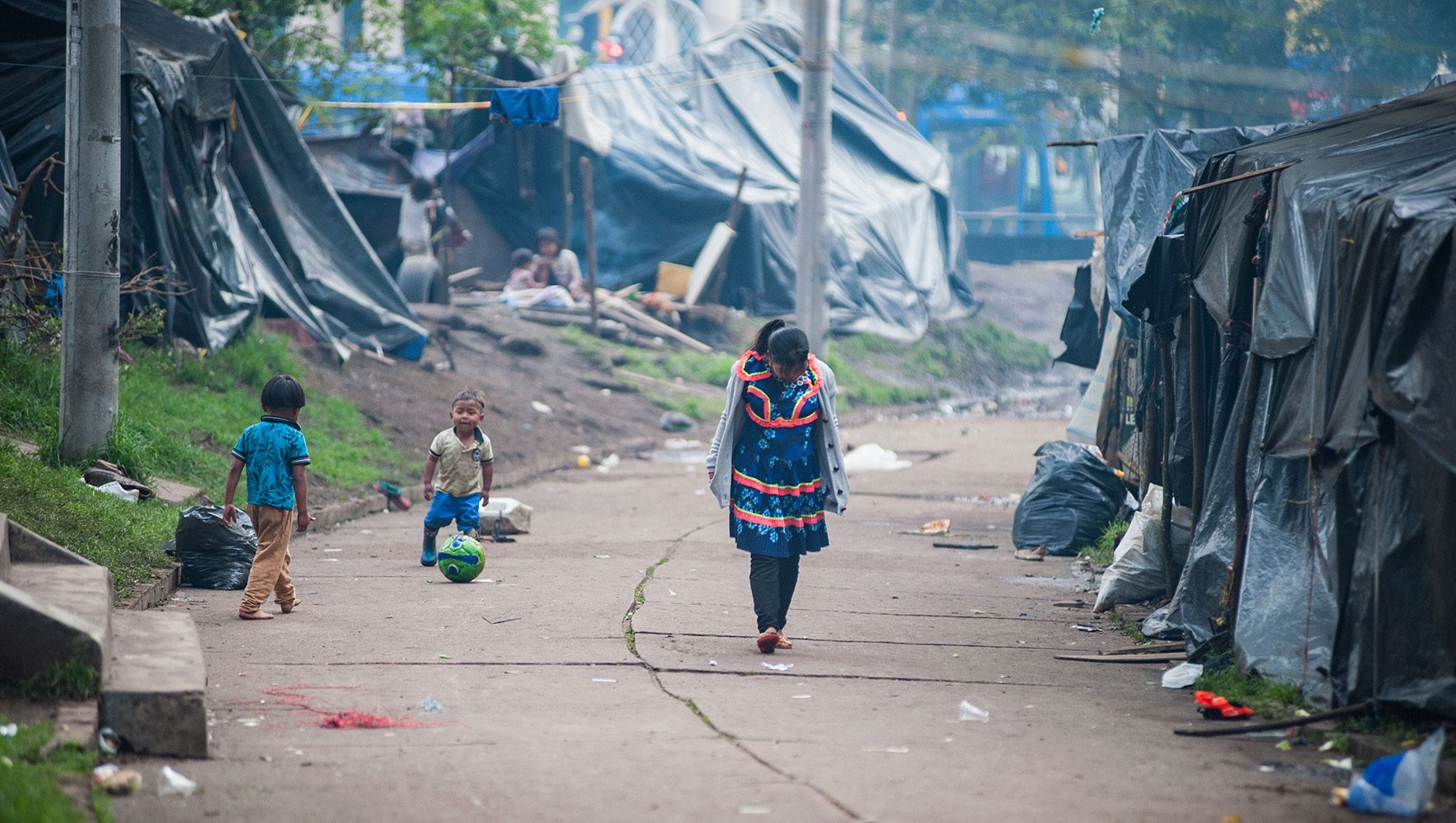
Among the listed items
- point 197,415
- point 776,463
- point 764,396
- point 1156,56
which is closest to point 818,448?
point 776,463

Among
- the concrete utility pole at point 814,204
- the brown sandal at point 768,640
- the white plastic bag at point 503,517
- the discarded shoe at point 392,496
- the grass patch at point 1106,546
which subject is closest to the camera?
the brown sandal at point 768,640

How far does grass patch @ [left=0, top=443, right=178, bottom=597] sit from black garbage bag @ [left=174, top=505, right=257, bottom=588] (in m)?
0.19

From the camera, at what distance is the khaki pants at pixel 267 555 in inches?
293

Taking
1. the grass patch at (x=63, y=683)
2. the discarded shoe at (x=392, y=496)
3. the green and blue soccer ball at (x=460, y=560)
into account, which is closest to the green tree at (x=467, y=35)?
the discarded shoe at (x=392, y=496)

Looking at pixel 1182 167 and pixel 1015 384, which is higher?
pixel 1182 167

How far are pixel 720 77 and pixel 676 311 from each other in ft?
21.7

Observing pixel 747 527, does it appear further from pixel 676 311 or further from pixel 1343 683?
pixel 676 311

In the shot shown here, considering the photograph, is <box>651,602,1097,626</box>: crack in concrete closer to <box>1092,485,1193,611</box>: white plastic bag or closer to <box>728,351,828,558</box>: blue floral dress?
<box>1092,485,1193,611</box>: white plastic bag

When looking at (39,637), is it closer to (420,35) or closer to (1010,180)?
(420,35)

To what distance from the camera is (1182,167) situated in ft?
33.2

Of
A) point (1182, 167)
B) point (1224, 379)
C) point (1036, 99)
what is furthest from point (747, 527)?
point (1036, 99)

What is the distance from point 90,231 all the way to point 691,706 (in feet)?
20.4

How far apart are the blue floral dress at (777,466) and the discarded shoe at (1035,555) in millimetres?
3825

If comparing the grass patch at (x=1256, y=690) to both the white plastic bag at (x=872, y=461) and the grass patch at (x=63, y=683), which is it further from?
the white plastic bag at (x=872, y=461)
